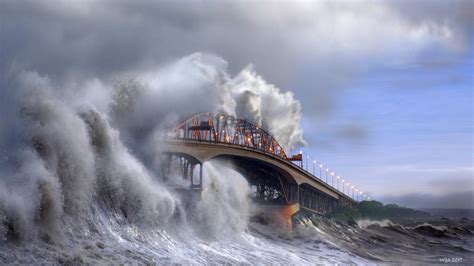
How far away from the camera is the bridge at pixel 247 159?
60719 mm

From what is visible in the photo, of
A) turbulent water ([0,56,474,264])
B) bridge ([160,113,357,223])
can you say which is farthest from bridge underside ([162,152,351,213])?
turbulent water ([0,56,474,264])

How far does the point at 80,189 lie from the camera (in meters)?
31.8

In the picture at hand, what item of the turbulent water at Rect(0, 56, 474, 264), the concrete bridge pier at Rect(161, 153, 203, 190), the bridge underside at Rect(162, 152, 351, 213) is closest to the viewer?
the turbulent water at Rect(0, 56, 474, 264)

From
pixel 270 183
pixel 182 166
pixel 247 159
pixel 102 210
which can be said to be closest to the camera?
pixel 102 210

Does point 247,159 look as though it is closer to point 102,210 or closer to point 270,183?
point 270,183

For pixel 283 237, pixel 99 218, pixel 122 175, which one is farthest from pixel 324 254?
pixel 99 218

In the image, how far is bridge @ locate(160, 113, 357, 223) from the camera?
60.7 metres

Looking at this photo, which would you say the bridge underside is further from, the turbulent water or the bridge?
the turbulent water

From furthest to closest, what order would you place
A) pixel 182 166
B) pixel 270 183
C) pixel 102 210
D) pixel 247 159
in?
pixel 270 183 < pixel 247 159 < pixel 182 166 < pixel 102 210

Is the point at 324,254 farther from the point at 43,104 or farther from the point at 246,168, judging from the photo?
the point at 246,168

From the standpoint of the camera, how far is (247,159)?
262 ft

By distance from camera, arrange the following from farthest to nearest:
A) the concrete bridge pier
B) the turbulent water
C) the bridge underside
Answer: the bridge underside → the concrete bridge pier → the turbulent water

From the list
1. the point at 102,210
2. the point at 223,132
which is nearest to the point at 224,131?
the point at 223,132

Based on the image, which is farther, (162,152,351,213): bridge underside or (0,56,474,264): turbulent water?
(162,152,351,213): bridge underside
